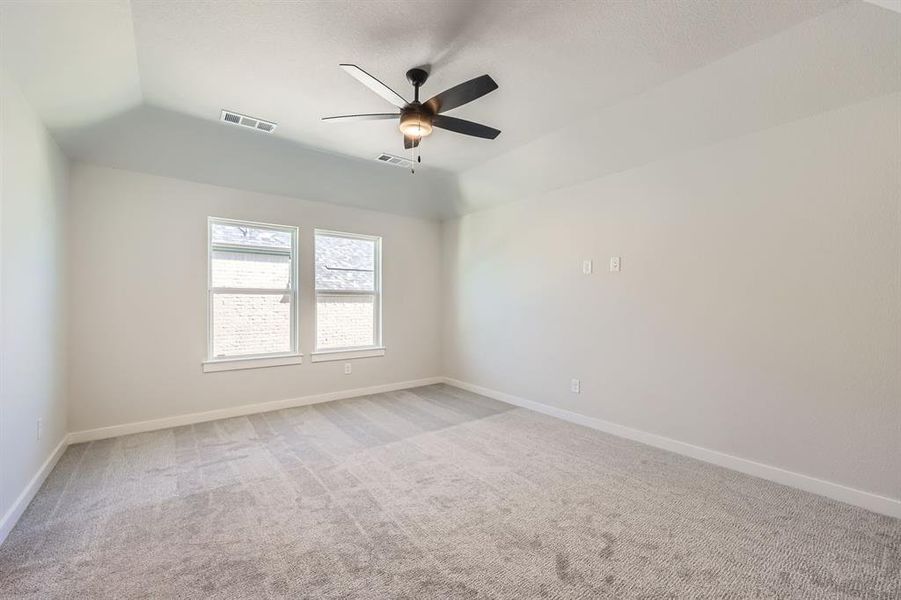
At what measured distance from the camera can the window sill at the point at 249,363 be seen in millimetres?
3887

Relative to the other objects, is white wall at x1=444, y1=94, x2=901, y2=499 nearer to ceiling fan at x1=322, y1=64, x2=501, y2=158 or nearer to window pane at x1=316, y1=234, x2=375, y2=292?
ceiling fan at x1=322, y1=64, x2=501, y2=158

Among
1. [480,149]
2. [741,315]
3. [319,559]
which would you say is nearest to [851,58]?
[741,315]

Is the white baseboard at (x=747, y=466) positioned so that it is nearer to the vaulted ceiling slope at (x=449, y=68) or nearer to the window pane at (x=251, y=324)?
the vaulted ceiling slope at (x=449, y=68)

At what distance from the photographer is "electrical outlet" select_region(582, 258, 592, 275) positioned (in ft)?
12.5

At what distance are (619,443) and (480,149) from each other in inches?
119

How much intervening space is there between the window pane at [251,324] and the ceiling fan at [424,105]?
2.58 meters

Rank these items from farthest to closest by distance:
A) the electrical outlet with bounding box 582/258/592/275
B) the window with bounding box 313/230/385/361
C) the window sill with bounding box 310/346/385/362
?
the window with bounding box 313/230/385/361 → the window sill with bounding box 310/346/385/362 → the electrical outlet with bounding box 582/258/592/275

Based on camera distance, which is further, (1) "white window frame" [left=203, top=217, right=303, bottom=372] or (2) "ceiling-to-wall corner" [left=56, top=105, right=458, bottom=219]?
(1) "white window frame" [left=203, top=217, right=303, bottom=372]

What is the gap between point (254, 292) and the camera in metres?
4.17

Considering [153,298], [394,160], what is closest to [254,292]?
[153,298]

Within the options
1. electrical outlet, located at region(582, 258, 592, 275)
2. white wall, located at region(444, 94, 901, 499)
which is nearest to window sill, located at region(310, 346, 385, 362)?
white wall, located at region(444, 94, 901, 499)

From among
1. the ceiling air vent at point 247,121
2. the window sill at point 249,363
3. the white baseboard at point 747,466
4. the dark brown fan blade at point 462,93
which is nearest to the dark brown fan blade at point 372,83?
the dark brown fan blade at point 462,93

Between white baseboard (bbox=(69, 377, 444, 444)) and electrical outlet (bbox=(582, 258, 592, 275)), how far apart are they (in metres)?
2.86

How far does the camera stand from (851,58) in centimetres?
212
